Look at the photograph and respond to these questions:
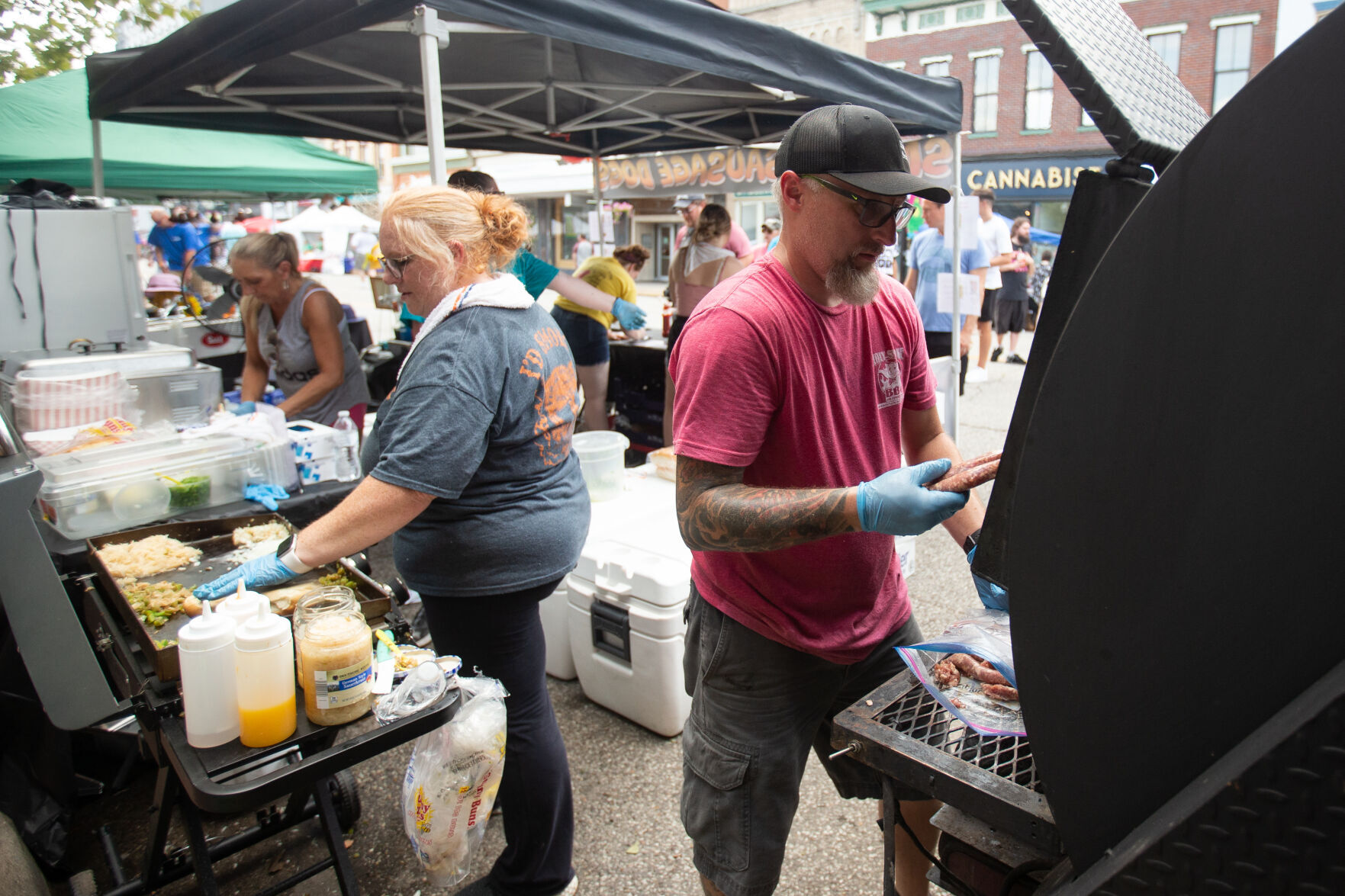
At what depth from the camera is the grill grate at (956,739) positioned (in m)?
1.14

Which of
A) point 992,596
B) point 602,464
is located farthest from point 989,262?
point 992,596

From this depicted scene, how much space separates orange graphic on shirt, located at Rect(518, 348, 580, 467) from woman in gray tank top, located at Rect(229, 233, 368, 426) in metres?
2.27

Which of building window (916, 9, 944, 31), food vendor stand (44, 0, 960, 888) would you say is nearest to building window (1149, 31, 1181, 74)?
building window (916, 9, 944, 31)

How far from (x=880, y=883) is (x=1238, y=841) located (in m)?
1.98

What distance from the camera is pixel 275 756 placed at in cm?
155

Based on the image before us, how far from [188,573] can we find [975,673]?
1.98 m

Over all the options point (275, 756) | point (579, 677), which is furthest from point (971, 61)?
point (275, 756)

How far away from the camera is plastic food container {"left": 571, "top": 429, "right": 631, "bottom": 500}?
3877mm

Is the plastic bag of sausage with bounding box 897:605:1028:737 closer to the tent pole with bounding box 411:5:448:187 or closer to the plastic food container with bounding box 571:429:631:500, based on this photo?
the tent pole with bounding box 411:5:448:187

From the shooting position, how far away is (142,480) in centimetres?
274

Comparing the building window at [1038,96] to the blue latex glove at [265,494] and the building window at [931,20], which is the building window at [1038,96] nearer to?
the building window at [931,20]

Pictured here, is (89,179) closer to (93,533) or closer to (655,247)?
(93,533)

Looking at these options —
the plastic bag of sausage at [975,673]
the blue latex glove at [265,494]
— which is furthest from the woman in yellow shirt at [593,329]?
the plastic bag of sausage at [975,673]

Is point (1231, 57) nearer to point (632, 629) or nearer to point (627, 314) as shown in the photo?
point (627, 314)
